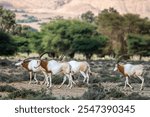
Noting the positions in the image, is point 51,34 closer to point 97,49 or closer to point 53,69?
point 97,49

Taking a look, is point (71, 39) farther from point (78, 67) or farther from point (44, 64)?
point (44, 64)

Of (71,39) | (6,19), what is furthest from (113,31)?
(6,19)

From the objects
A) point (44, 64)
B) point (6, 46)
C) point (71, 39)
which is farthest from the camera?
point (71, 39)

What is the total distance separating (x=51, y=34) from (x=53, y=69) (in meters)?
68.4

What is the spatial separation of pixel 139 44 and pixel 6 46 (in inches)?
875

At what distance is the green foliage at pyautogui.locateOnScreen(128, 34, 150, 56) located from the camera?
280 ft

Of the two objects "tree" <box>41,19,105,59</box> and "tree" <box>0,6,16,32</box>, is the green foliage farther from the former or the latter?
"tree" <box>0,6,16,32</box>

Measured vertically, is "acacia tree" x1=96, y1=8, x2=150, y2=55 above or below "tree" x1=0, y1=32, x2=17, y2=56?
above

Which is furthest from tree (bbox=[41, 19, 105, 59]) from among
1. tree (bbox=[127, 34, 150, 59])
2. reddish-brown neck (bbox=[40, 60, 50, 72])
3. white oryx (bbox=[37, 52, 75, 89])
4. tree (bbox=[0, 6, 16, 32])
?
white oryx (bbox=[37, 52, 75, 89])

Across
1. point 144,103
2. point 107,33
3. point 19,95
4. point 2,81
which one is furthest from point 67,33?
point 144,103

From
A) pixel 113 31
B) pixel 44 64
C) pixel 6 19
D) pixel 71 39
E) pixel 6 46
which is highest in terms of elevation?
pixel 6 19

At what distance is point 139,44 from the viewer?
285 feet

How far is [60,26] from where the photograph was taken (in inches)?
3600

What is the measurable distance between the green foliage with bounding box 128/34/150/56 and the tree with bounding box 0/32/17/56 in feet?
61.3
